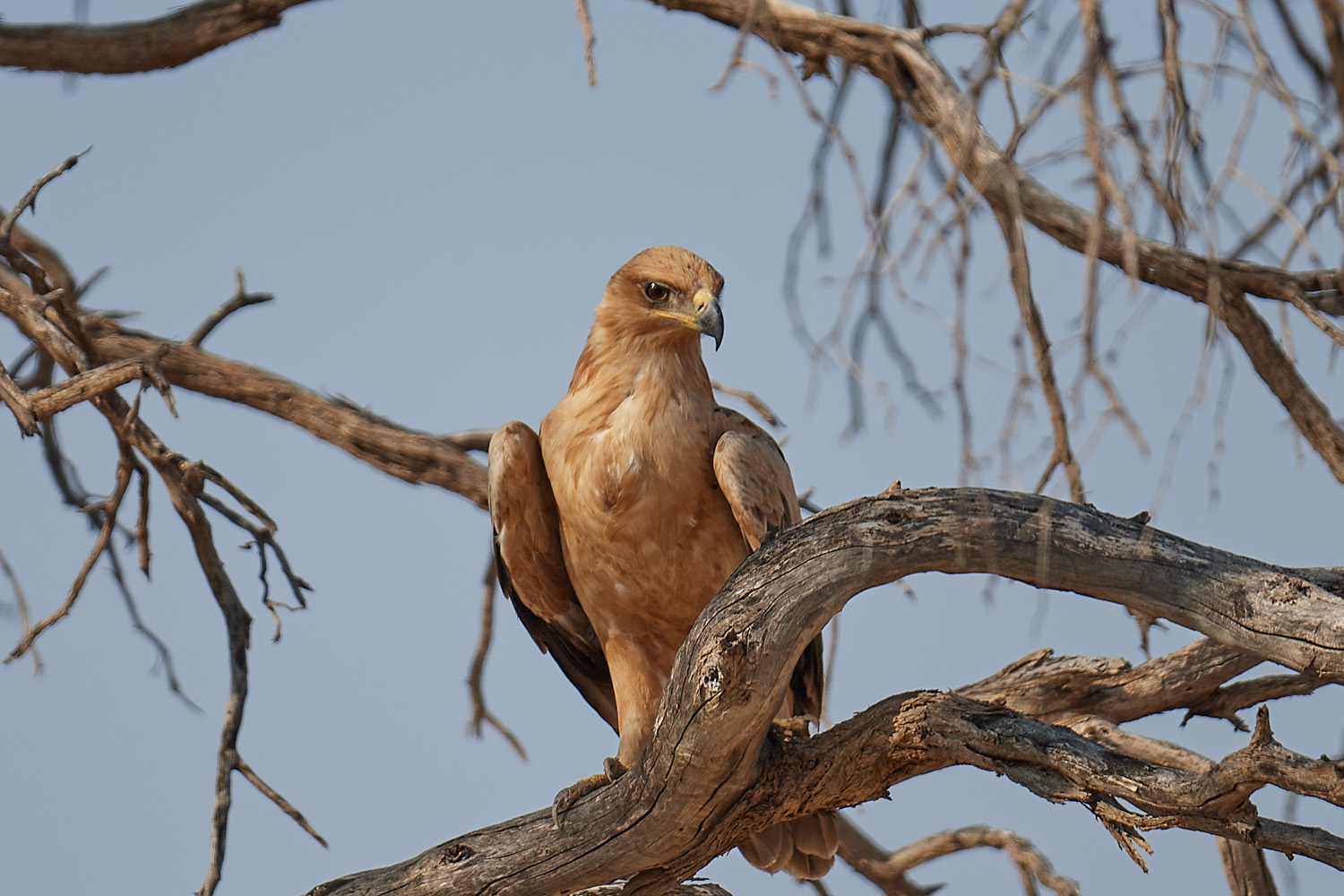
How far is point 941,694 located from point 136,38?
3820 mm

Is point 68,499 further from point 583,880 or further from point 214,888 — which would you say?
point 583,880

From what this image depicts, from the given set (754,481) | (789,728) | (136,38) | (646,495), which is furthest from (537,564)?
(136,38)

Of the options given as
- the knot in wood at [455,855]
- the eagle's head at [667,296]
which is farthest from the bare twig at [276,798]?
the eagle's head at [667,296]

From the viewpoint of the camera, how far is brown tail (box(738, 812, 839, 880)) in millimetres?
3229

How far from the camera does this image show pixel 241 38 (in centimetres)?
457

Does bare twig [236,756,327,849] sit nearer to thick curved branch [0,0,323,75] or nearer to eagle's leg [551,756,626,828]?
eagle's leg [551,756,626,828]

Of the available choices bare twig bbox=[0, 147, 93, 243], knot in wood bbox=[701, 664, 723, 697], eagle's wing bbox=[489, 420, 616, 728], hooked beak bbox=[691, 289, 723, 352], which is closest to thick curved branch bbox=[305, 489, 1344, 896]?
knot in wood bbox=[701, 664, 723, 697]

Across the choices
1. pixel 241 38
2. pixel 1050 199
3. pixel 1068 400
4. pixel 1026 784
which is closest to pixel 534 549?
pixel 1026 784

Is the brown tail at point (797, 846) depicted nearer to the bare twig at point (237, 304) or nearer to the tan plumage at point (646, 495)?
the tan plumage at point (646, 495)

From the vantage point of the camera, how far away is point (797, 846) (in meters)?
3.26

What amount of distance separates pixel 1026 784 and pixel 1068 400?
124 centimetres

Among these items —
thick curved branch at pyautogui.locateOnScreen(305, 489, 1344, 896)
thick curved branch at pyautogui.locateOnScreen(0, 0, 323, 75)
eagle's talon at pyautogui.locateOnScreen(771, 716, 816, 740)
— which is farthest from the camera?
thick curved branch at pyautogui.locateOnScreen(0, 0, 323, 75)

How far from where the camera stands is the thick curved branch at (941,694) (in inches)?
90.9

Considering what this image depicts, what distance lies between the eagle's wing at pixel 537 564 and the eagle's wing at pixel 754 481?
0.57 m
